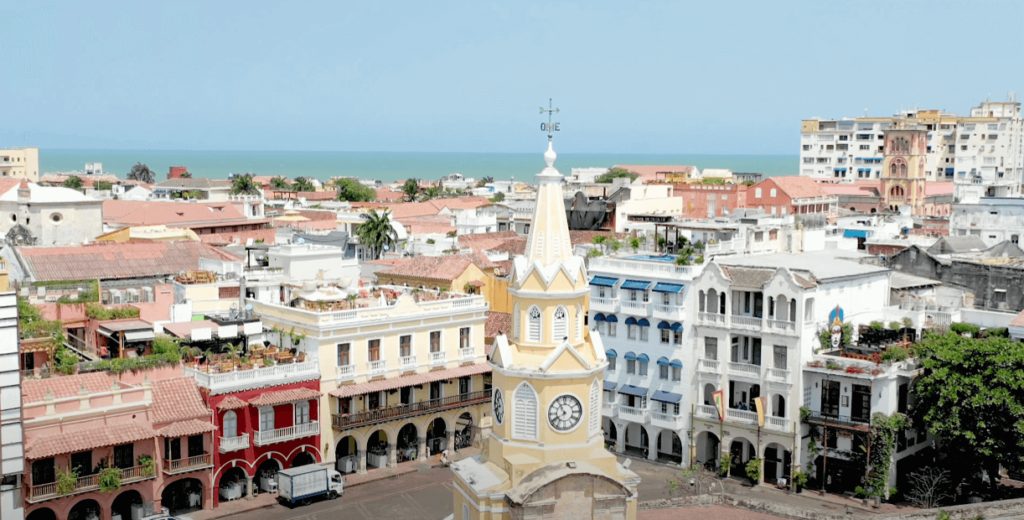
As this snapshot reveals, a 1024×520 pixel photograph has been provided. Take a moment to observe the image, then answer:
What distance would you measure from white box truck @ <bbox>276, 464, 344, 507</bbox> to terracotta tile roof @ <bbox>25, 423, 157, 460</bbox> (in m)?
6.15

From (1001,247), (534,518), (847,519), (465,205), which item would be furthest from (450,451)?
(465,205)

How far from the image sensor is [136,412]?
44.4m

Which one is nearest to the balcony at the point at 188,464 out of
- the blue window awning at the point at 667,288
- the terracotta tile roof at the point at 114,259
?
the terracotta tile roof at the point at 114,259

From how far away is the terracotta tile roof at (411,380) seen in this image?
170 ft

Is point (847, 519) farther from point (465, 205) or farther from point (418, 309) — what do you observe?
point (465, 205)

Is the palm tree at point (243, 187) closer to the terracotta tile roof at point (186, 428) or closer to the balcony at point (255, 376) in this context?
the balcony at point (255, 376)

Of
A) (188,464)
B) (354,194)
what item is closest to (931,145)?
(354,194)

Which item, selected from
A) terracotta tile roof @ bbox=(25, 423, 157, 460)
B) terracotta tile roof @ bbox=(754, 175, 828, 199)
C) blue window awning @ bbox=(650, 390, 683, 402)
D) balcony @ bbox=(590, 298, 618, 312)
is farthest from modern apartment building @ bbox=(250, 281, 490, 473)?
terracotta tile roof @ bbox=(754, 175, 828, 199)

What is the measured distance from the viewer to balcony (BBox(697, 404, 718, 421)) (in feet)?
176

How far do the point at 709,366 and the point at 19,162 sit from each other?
481 feet

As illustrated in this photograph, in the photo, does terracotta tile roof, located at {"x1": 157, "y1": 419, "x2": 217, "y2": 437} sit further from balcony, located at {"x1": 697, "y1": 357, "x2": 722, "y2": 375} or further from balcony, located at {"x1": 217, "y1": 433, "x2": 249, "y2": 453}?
balcony, located at {"x1": 697, "y1": 357, "x2": 722, "y2": 375}

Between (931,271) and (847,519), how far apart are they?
938 inches

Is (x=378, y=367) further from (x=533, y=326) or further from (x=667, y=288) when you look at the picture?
(x=533, y=326)

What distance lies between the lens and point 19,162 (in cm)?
17212
